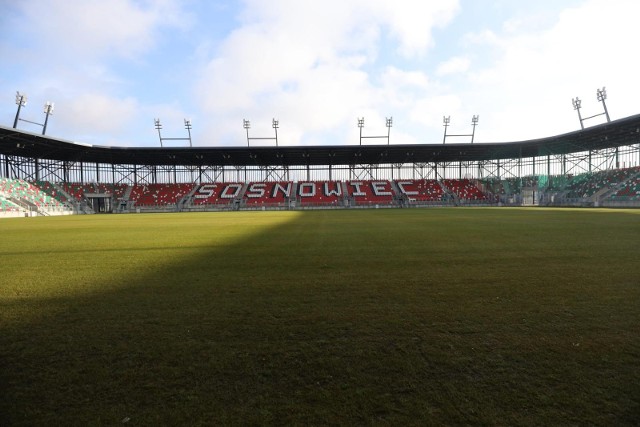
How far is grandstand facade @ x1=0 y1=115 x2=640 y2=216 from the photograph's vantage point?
1715 inches

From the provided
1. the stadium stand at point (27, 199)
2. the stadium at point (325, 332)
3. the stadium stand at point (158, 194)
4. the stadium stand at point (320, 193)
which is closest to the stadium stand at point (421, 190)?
the stadium stand at point (320, 193)

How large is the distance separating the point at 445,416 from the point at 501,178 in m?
65.3

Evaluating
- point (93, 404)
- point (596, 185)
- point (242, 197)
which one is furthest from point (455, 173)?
point (93, 404)

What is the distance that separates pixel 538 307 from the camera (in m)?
3.92

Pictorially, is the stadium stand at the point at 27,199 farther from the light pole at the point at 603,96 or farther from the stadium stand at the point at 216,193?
the light pole at the point at 603,96

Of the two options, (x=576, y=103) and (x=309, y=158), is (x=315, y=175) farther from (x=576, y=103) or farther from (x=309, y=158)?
(x=576, y=103)

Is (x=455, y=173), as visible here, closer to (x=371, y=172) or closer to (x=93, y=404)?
(x=371, y=172)

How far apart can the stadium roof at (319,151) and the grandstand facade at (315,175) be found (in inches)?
6.4

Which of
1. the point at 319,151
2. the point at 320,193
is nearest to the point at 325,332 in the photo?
the point at 319,151

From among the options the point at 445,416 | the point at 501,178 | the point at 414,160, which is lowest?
the point at 445,416

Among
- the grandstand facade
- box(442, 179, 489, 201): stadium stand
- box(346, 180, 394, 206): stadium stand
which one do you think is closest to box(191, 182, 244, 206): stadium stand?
the grandstand facade

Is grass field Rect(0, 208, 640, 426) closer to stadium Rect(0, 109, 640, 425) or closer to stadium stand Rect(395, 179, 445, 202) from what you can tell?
stadium Rect(0, 109, 640, 425)

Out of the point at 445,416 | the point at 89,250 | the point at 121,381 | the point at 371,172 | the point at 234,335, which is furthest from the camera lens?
the point at 371,172

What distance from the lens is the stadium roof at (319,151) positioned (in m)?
40.5
